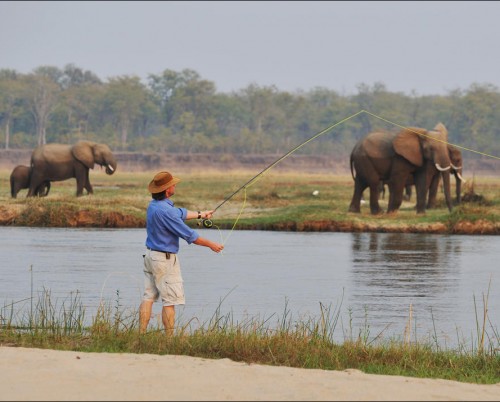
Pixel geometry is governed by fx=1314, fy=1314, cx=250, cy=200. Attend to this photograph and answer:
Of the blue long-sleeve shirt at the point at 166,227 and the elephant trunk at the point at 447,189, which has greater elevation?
the blue long-sleeve shirt at the point at 166,227

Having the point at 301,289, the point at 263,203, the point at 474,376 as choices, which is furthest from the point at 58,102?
the point at 474,376

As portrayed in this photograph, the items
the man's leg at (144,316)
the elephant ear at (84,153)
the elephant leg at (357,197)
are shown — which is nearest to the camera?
the man's leg at (144,316)

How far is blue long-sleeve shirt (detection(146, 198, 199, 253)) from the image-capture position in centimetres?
1150

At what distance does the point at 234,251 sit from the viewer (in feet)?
80.3

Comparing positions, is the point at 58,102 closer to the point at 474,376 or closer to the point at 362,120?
the point at 362,120

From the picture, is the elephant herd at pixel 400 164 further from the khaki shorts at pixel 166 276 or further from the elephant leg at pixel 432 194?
the khaki shorts at pixel 166 276

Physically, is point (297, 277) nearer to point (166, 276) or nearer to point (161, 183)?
point (166, 276)

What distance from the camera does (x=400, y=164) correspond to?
32781 millimetres

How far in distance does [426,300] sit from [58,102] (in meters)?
109

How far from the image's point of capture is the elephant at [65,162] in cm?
3997

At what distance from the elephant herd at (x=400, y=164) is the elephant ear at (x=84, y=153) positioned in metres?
10.7

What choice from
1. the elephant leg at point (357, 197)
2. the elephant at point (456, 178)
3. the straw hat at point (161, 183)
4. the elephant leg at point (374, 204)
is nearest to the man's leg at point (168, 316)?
the straw hat at point (161, 183)

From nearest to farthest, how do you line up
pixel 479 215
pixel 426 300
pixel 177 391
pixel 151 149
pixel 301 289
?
pixel 177 391, pixel 426 300, pixel 301 289, pixel 479 215, pixel 151 149

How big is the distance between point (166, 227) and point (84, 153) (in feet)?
A: 99.3
